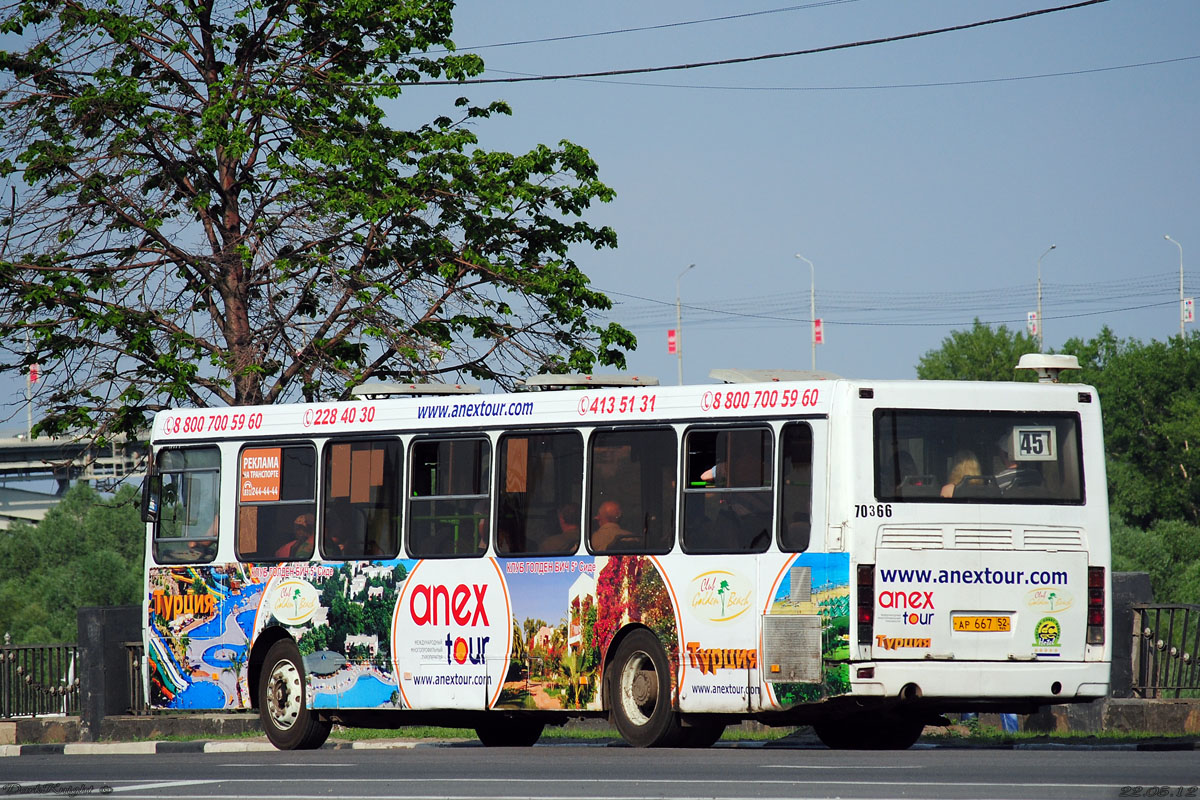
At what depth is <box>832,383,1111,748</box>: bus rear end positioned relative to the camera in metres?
13.8

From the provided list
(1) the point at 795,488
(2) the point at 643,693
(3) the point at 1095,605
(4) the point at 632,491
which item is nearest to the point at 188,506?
(4) the point at 632,491

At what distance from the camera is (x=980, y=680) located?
13.8 m

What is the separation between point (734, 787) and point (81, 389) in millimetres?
16243

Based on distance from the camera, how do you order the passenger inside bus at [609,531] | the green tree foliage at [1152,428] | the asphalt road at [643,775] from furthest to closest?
the green tree foliage at [1152,428], the passenger inside bus at [609,531], the asphalt road at [643,775]

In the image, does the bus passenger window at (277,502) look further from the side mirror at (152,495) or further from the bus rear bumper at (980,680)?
the bus rear bumper at (980,680)

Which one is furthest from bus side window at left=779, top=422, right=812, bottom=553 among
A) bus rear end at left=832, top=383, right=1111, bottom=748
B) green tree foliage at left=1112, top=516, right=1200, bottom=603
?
green tree foliage at left=1112, top=516, right=1200, bottom=603

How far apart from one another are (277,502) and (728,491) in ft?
16.5

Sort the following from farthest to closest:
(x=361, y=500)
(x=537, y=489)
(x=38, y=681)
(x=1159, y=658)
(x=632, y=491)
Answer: (x=38, y=681), (x=1159, y=658), (x=361, y=500), (x=537, y=489), (x=632, y=491)

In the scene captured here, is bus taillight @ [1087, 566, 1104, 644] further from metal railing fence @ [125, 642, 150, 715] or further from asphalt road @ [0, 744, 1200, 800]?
metal railing fence @ [125, 642, 150, 715]

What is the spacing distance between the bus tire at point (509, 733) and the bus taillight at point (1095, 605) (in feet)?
18.4

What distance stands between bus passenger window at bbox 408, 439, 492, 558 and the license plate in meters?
4.32

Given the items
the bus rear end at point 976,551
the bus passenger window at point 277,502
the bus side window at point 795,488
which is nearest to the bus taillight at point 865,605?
the bus rear end at point 976,551

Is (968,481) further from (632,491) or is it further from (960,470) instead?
(632,491)

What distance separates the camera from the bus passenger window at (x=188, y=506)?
18.2 meters
